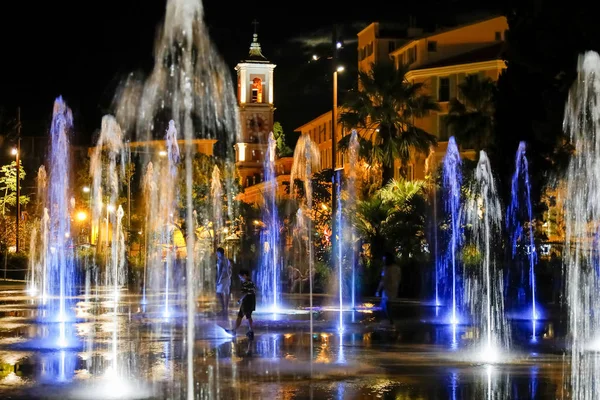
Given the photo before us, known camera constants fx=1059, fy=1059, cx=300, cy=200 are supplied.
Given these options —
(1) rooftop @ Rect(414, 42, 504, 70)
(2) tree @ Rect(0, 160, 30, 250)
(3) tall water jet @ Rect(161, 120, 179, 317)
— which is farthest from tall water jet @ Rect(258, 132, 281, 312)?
(1) rooftop @ Rect(414, 42, 504, 70)

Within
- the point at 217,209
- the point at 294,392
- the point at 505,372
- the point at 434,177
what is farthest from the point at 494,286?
the point at 217,209

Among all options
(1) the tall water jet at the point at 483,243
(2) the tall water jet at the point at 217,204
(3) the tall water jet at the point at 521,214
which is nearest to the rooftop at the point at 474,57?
(2) the tall water jet at the point at 217,204

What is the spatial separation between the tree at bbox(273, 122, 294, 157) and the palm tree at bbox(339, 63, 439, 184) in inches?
3289

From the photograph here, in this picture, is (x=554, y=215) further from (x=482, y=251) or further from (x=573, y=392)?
(x=573, y=392)

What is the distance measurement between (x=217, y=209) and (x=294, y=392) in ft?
185

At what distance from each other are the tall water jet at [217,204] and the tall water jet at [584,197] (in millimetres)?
26136

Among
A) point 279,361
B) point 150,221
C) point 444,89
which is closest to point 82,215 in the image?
point 150,221

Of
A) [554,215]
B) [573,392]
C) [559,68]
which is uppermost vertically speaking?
[559,68]

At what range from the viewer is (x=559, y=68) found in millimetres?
38031

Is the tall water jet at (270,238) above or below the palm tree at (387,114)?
below

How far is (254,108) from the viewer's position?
141625 millimetres

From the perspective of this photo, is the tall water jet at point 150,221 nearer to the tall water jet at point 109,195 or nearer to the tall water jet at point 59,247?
the tall water jet at point 109,195

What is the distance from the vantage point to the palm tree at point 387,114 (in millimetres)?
52094

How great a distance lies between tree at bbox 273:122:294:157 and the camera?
140 m
